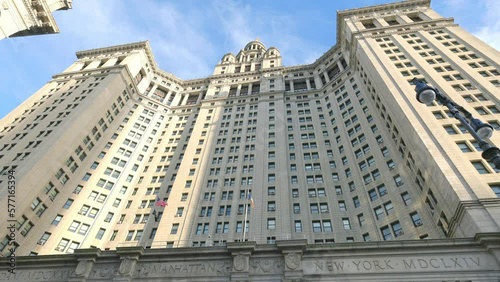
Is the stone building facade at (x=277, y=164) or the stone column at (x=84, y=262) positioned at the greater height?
the stone building facade at (x=277, y=164)

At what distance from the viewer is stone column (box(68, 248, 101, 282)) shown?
2595cm

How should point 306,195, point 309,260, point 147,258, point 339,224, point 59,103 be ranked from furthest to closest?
point 59,103
point 306,195
point 339,224
point 147,258
point 309,260

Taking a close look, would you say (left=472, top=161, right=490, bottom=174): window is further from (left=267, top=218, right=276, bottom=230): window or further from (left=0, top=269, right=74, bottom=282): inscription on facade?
(left=0, top=269, right=74, bottom=282): inscription on facade

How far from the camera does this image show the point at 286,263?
80.4ft

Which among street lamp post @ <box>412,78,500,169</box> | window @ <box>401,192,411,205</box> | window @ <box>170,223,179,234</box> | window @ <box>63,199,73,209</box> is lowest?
street lamp post @ <box>412,78,500,169</box>

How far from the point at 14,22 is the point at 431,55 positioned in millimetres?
57174

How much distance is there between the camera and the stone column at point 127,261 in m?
25.5

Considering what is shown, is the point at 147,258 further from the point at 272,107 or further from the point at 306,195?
the point at 272,107

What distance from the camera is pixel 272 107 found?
6594cm

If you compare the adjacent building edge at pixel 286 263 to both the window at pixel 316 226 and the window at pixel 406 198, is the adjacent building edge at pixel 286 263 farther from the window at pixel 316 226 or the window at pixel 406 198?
the window at pixel 316 226

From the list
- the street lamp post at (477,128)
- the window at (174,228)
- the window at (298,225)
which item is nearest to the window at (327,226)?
the window at (298,225)

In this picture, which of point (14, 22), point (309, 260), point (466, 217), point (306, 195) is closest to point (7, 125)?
point (14, 22)

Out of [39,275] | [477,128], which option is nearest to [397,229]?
[477,128]

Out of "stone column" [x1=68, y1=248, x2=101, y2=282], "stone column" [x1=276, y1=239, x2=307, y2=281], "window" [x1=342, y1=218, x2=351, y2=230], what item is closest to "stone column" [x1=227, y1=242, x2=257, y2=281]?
"stone column" [x1=276, y1=239, x2=307, y2=281]
